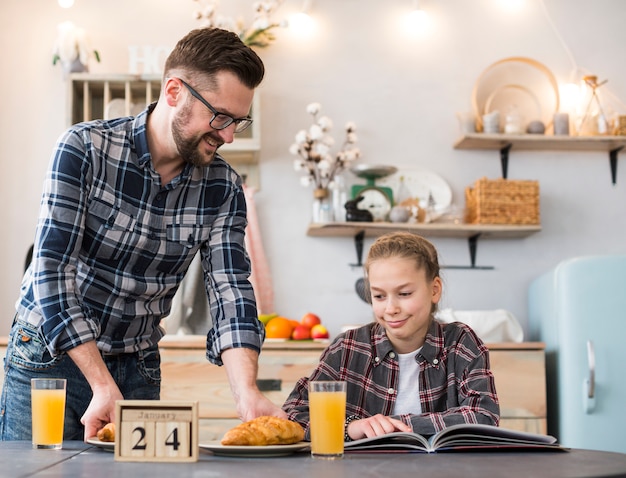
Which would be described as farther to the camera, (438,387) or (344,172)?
(344,172)

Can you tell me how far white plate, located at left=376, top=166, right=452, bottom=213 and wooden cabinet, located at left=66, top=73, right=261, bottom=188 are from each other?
613 mm

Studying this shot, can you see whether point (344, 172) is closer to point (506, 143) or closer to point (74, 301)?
point (506, 143)

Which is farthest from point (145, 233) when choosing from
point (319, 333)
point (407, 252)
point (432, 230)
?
point (432, 230)

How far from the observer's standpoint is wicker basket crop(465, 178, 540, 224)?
3.63 meters

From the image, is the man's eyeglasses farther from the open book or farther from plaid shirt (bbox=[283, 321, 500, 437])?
the open book

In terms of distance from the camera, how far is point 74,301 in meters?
1.54

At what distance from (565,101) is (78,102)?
2156 mm

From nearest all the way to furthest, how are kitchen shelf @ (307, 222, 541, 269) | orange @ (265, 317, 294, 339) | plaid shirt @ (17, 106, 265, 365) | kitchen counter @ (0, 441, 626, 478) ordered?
kitchen counter @ (0, 441, 626, 478)
plaid shirt @ (17, 106, 265, 365)
orange @ (265, 317, 294, 339)
kitchen shelf @ (307, 222, 541, 269)

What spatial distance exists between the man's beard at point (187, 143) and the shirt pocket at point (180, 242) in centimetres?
15

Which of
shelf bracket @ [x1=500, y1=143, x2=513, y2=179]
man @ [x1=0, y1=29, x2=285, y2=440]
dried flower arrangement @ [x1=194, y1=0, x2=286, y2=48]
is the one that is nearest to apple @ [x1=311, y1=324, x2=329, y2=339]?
shelf bracket @ [x1=500, y1=143, x2=513, y2=179]

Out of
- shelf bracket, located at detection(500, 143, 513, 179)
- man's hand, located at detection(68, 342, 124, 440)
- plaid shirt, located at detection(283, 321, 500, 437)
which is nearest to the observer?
man's hand, located at detection(68, 342, 124, 440)

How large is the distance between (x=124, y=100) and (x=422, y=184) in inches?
52.3

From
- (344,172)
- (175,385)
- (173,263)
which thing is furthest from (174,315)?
(173,263)

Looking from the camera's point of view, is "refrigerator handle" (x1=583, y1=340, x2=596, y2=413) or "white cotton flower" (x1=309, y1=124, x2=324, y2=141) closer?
"refrigerator handle" (x1=583, y1=340, x2=596, y2=413)
